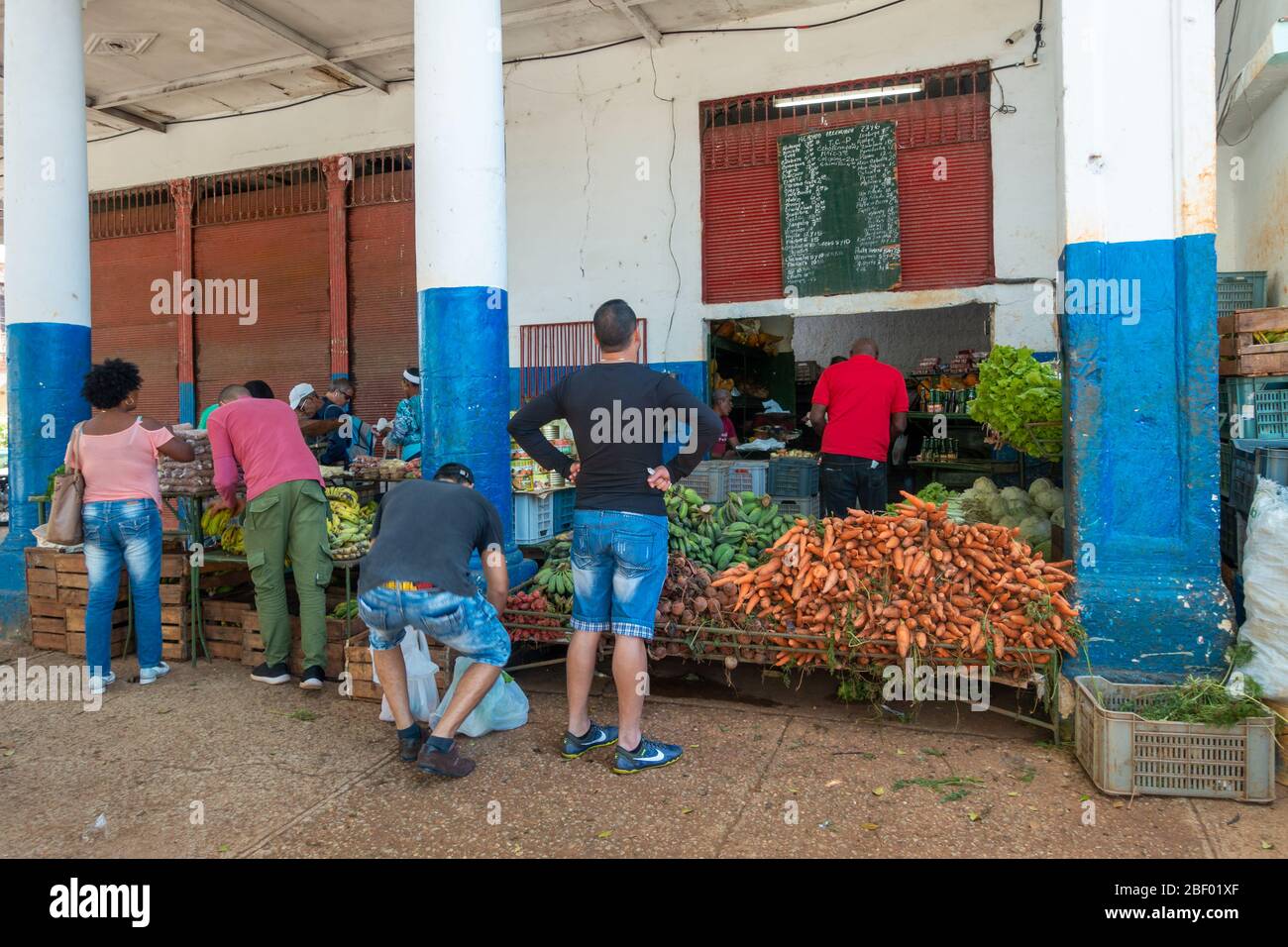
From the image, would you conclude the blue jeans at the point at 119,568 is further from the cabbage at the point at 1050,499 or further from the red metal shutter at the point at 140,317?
the red metal shutter at the point at 140,317

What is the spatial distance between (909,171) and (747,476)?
349 centimetres

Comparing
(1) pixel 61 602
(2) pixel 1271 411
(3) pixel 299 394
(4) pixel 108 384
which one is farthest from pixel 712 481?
(1) pixel 61 602

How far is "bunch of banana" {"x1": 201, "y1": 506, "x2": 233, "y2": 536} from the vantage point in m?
6.24

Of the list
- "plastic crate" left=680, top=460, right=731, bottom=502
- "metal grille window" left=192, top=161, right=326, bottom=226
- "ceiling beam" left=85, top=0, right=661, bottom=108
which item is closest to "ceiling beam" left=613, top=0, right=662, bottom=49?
"ceiling beam" left=85, top=0, right=661, bottom=108

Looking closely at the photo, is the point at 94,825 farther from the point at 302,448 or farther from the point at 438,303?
the point at 438,303

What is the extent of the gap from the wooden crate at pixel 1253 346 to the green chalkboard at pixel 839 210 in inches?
147

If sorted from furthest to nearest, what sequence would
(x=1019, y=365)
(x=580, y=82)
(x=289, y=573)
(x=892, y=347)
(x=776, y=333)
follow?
(x=892, y=347) → (x=776, y=333) → (x=580, y=82) → (x=289, y=573) → (x=1019, y=365)

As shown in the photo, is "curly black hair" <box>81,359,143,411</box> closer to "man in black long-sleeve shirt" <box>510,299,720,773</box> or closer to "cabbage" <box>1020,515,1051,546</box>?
"man in black long-sleeve shirt" <box>510,299,720,773</box>

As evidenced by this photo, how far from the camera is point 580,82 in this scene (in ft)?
31.7

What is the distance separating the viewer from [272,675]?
219 inches

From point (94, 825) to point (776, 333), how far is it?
9.56 meters

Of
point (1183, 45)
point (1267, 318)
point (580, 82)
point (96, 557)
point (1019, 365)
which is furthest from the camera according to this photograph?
point (580, 82)

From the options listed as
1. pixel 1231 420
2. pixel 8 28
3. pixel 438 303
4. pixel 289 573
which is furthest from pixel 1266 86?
pixel 8 28

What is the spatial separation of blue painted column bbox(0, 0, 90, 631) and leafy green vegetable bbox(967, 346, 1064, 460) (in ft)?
23.3
